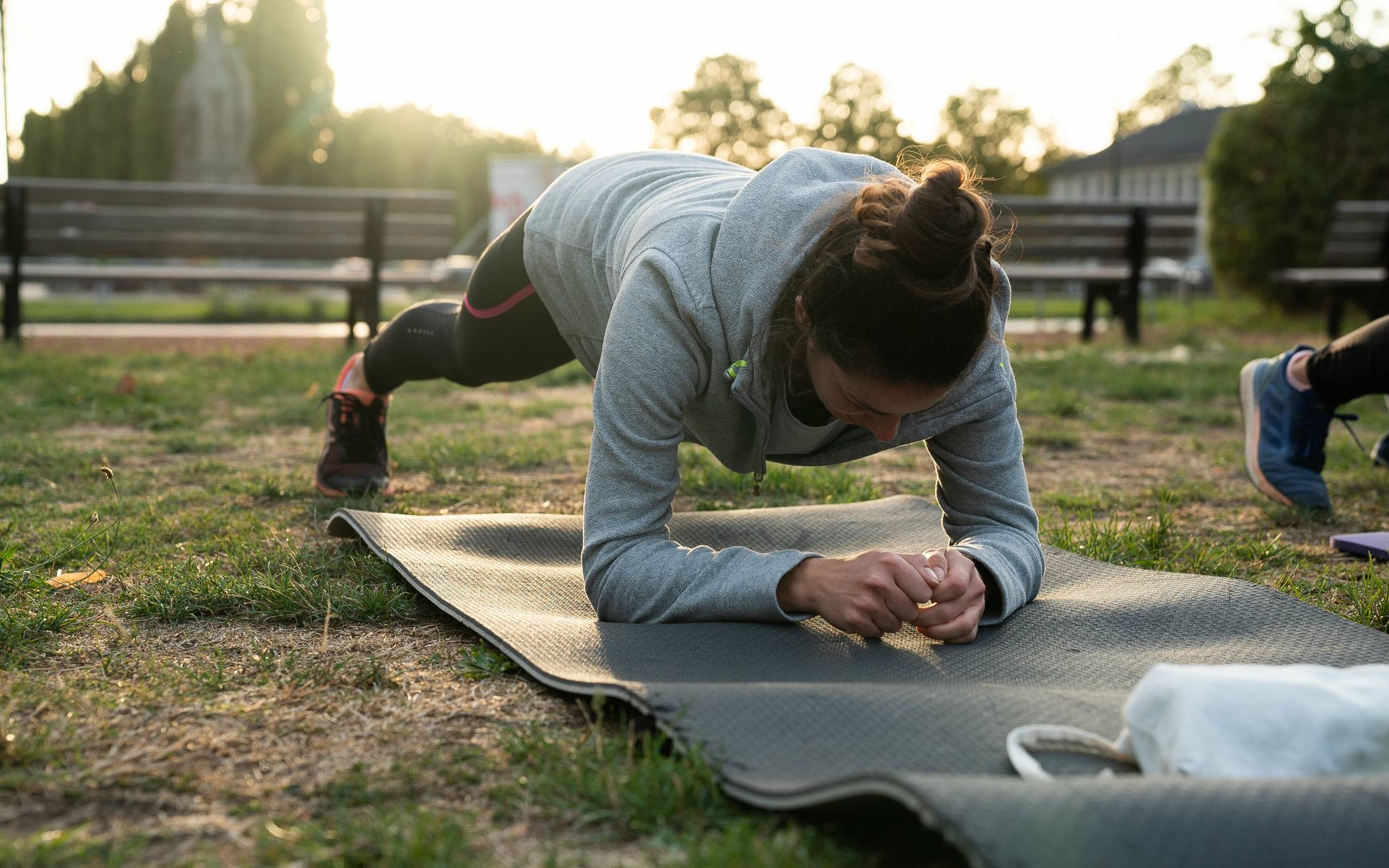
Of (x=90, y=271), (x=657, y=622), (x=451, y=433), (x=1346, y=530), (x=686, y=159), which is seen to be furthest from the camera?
(x=90, y=271)

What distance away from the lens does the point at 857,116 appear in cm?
4741

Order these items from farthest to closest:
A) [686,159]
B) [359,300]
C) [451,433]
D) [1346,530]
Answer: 1. [359,300]
2. [451,433]
3. [1346,530]
4. [686,159]

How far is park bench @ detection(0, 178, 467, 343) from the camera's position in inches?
299

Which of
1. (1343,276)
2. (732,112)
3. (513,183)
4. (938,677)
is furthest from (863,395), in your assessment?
(732,112)

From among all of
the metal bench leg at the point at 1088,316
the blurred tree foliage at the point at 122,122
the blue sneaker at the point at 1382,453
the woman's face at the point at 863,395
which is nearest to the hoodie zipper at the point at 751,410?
the woman's face at the point at 863,395

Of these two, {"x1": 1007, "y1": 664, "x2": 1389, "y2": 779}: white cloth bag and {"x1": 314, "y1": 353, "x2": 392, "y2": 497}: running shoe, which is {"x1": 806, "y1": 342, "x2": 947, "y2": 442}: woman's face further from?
{"x1": 314, "y1": 353, "x2": 392, "y2": 497}: running shoe

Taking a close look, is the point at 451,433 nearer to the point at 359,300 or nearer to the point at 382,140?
the point at 359,300

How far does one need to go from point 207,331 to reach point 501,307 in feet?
29.2

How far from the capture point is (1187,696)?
1.45 meters

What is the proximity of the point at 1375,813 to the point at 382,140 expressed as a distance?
44825mm

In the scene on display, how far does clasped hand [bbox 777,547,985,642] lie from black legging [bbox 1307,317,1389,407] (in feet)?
5.68

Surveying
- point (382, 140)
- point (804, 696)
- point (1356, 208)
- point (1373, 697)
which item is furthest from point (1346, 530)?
point (382, 140)

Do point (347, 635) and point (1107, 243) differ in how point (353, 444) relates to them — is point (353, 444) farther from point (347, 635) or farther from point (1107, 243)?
point (1107, 243)

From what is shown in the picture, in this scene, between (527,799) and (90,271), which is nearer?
(527,799)
